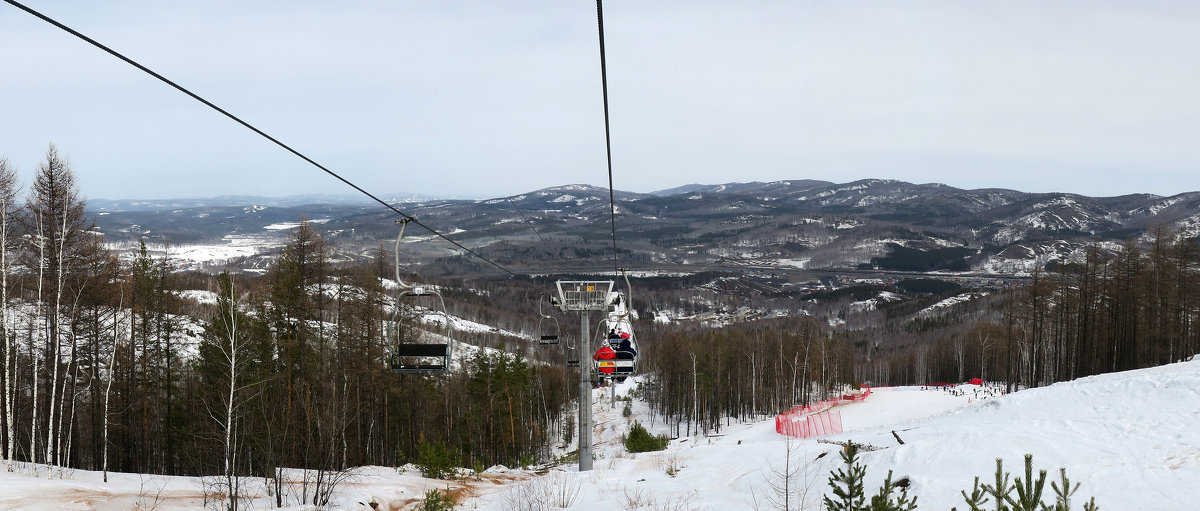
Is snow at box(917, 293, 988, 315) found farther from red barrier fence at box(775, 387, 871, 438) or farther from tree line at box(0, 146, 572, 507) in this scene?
tree line at box(0, 146, 572, 507)

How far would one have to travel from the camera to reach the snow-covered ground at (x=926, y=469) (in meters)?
12.5

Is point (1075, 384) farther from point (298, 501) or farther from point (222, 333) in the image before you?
point (222, 333)

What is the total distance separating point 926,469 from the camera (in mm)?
13688

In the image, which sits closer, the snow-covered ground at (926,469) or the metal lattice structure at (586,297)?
the snow-covered ground at (926,469)

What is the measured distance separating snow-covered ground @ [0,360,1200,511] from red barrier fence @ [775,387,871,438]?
7.26 metres

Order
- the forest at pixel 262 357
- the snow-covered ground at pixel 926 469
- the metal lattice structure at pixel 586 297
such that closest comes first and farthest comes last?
1. the snow-covered ground at pixel 926 469
2. the metal lattice structure at pixel 586 297
3. the forest at pixel 262 357

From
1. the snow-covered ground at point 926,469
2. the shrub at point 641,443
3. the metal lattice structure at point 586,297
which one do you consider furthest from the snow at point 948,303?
the metal lattice structure at point 586,297

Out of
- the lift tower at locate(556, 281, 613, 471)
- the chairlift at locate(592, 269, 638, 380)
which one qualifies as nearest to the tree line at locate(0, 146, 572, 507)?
the lift tower at locate(556, 281, 613, 471)

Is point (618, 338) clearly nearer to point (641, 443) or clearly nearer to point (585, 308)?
point (585, 308)

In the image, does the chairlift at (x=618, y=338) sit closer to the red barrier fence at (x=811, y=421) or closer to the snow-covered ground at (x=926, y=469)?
the snow-covered ground at (x=926, y=469)

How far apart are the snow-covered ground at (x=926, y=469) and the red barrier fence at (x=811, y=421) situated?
726 centimetres

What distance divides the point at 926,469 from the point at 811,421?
1166 inches

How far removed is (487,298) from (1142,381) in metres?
157

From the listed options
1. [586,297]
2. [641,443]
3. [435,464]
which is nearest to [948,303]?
[641,443]
